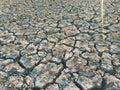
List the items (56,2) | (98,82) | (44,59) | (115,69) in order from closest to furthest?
(98,82) → (115,69) → (44,59) → (56,2)

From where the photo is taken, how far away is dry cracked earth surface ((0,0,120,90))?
2.46 meters

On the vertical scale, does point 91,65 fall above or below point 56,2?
below

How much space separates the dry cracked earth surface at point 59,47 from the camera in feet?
8.07

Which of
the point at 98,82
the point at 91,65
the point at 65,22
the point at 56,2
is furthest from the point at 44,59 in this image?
the point at 56,2

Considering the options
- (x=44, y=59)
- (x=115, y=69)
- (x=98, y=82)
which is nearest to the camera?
(x=98, y=82)

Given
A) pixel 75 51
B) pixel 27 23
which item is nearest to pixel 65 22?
pixel 27 23

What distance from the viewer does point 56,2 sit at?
15.2 ft

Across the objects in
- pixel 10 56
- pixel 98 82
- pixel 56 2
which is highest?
pixel 56 2

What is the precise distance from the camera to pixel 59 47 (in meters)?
3.05

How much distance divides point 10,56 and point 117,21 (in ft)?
5.97

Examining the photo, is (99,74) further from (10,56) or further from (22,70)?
(10,56)

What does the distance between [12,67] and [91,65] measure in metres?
0.93

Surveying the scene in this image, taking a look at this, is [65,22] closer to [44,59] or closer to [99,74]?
[44,59]

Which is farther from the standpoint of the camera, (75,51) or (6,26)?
(6,26)
